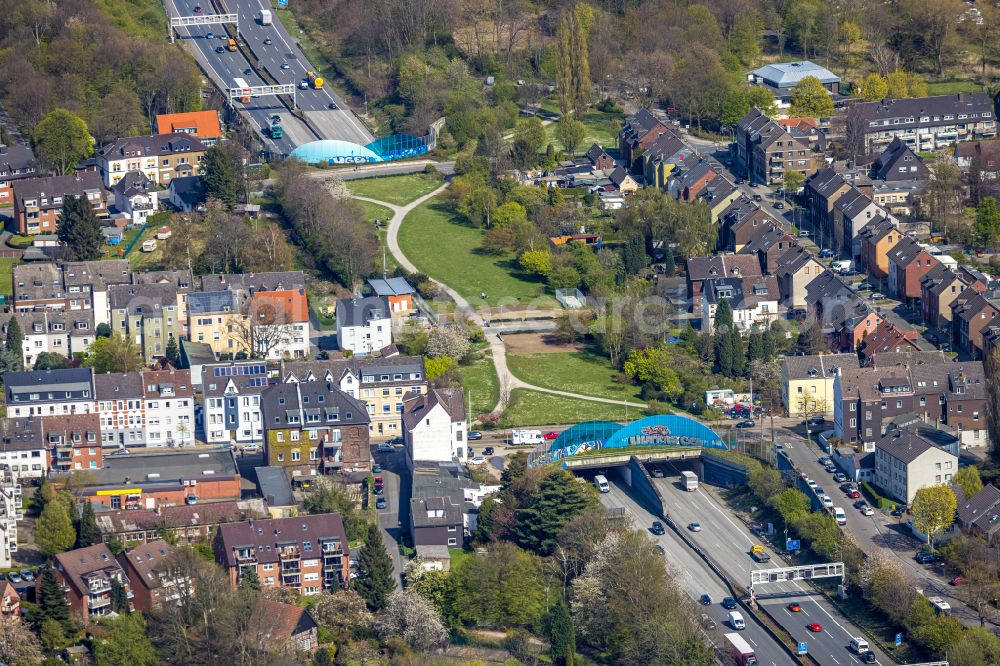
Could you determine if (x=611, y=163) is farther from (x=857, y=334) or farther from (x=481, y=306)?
(x=857, y=334)

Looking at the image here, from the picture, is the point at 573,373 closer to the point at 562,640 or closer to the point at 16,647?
the point at 562,640

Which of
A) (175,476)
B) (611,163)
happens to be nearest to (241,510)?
(175,476)

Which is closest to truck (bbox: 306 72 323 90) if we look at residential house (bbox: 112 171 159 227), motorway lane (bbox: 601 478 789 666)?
residential house (bbox: 112 171 159 227)

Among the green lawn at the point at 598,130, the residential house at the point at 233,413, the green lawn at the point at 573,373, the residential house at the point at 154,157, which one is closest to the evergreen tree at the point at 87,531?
the residential house at the point at 233,413

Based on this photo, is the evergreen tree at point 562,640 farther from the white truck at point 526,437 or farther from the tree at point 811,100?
the tree at point 811,100

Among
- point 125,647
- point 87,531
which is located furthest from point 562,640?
point 87,531

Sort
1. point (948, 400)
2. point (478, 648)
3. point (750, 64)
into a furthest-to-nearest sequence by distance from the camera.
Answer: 1. point (750, 64)
2. point (948, 400)
3. point (478, 648)
